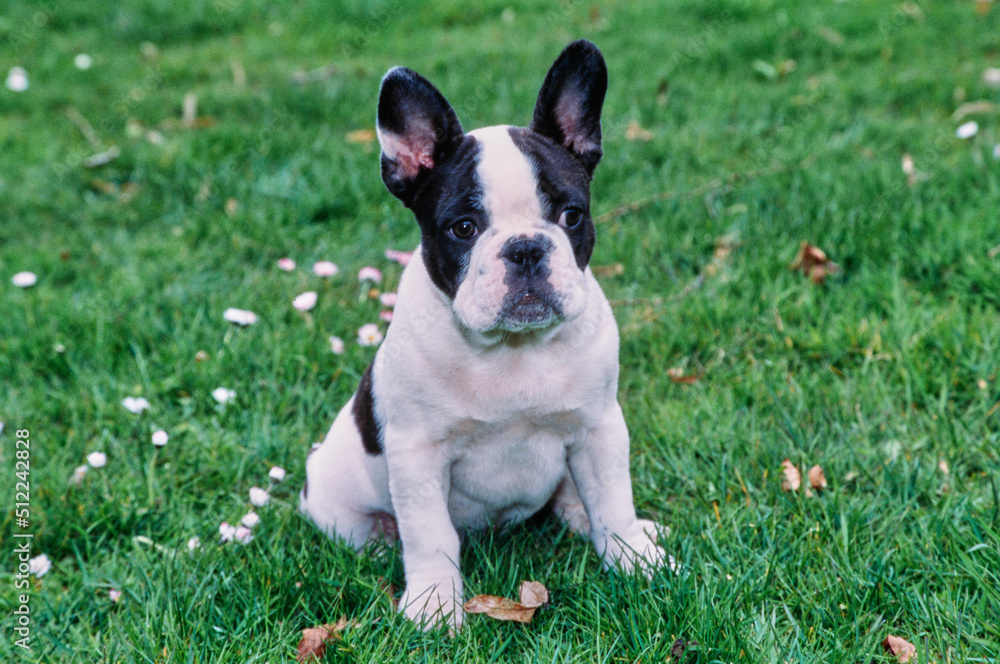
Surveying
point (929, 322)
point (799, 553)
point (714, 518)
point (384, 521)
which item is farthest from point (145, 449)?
point (929, 322)

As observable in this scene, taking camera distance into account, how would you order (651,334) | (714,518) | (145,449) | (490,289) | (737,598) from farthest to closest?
(651,334), (145,449), (714,518), (737,598), (490,289)

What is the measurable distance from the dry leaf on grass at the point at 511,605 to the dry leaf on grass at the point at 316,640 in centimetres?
35

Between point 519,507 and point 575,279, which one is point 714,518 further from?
point 575,279

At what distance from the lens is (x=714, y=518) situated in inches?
113

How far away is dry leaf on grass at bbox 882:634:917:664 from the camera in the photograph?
7.52 feet

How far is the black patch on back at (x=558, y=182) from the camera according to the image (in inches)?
92.4

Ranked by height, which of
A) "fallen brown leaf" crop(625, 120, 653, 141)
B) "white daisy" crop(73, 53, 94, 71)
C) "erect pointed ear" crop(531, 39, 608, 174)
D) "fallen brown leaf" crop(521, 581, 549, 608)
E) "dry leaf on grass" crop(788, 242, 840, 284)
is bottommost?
"white daisy" crop(73, 53, 94, 71)

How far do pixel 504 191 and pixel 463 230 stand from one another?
0.51 feet

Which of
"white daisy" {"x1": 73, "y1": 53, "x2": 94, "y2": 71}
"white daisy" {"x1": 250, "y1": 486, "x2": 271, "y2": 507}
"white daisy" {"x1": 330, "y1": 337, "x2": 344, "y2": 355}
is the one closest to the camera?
"white daisy" {"x1": 250, "y1": 486, "x2": 271, "y2": 507}

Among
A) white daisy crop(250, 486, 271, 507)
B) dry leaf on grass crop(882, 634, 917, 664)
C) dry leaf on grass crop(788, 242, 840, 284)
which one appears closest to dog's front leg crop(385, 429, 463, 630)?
white daisy crop(250, 486, 271, 507)

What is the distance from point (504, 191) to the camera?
232cm

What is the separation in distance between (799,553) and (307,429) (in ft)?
6.16

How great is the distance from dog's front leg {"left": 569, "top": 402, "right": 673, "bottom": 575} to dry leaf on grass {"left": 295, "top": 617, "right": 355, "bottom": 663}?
764 mm

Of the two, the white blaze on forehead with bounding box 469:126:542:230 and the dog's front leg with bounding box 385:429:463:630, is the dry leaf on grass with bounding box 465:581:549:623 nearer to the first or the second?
the dog's front leg with bounding box 385:429:463:630
